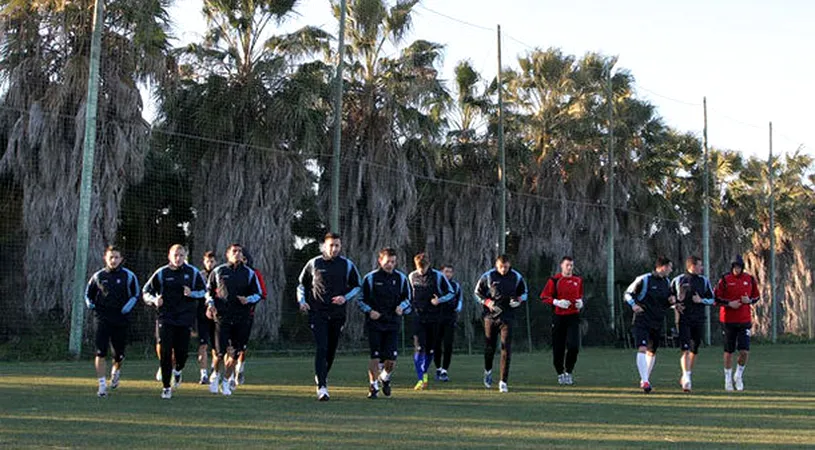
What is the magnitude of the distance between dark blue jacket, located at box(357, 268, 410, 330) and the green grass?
0.97m

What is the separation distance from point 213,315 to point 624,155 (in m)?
29.8

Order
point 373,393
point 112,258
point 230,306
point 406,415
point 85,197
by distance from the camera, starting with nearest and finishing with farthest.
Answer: point 406,415 → point 373,393 → point 112,258 → point 230,306 → point 85,197

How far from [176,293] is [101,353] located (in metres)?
1.19

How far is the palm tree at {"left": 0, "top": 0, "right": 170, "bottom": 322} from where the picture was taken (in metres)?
23.5

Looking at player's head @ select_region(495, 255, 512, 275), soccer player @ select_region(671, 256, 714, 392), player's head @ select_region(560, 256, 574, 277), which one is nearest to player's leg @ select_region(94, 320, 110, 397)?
player's head @ select_region(495, 255, 512, 275)

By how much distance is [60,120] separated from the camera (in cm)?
2375

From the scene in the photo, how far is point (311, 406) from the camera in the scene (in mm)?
11164

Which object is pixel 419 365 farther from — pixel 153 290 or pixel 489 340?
pixel 153 290

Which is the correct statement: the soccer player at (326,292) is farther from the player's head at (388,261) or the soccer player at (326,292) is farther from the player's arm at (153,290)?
the player's arm at (153,290)

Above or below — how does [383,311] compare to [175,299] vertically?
below

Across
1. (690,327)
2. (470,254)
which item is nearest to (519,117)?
(470,254)

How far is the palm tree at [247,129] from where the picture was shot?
26.6 m

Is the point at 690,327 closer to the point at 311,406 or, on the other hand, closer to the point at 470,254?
the point at 311,406

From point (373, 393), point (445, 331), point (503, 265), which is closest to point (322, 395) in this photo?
point (373, 393)
